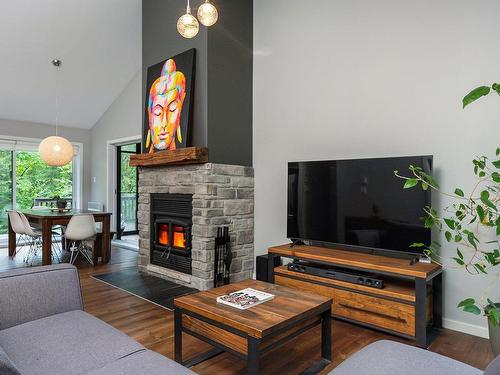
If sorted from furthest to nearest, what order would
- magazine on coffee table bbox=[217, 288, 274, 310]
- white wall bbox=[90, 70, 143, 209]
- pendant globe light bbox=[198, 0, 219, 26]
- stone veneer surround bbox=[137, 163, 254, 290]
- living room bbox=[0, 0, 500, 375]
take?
white wall bbox=[90, 70, 143, 209] → stone veneer surround bbox=[137, 163, 254, 290] → pendant globe light bbox=[198, 0, 219, 26] → magazine on coffee table bbox=[217, 288, 274, 310] → living room bbox=[0, 0, 500, 375]

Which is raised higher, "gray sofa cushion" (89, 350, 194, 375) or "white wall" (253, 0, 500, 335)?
"white wall" (253, 0, 500, 335)

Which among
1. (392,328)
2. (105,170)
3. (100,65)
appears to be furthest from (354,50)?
(105,170)

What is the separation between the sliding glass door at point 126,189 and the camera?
7.19 meters

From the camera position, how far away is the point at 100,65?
5.83m

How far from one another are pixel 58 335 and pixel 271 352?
1.33 meters

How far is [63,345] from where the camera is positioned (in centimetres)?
155

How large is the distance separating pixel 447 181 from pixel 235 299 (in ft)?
6.30

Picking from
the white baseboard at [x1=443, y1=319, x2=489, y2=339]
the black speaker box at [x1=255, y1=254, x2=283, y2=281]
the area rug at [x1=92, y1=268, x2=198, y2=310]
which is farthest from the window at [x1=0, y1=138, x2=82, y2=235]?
the white baseboard at [x1=443, y1=319, x2=489, y2=339]

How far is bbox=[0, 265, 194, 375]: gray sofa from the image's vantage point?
1.38 metres

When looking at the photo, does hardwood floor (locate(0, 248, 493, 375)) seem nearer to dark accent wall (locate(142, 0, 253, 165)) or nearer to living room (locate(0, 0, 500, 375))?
living room (locate(0, 0, 500, 375))

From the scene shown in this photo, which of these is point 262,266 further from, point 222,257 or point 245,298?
point 245,298

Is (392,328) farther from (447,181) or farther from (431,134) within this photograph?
(431,134)

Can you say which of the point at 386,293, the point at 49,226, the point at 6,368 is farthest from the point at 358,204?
the point at 49,226

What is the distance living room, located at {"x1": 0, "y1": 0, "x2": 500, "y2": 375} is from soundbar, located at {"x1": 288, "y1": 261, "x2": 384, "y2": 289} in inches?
0.5
